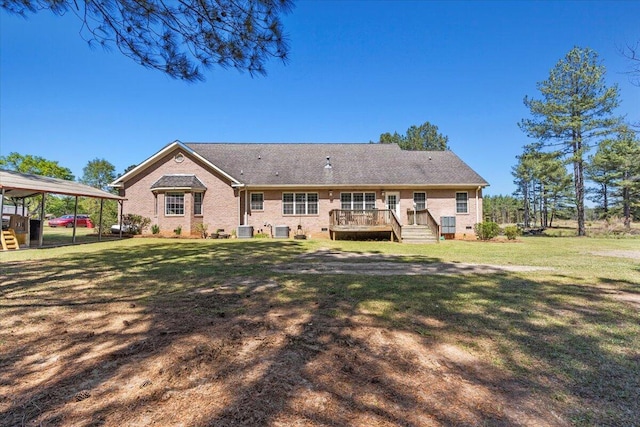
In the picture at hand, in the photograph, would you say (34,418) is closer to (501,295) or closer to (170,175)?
(501,295)

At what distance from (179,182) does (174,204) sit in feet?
4.43

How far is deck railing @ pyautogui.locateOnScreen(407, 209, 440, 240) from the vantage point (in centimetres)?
1622

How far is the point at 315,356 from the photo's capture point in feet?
9.90

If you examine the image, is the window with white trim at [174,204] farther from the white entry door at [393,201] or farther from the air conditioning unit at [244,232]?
the white entry door at [393,201]

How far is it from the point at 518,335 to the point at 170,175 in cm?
1973

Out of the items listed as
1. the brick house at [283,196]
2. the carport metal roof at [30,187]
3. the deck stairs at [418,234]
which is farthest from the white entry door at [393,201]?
the carport metal roof at [30,187]

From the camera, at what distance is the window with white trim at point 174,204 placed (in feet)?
60.4

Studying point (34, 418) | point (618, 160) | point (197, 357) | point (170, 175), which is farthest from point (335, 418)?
point (618, 160)

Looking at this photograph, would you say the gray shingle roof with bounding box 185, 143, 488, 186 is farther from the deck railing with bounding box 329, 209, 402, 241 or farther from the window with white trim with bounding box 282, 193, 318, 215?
the deck railing with bounding box 329, 209, 402, 241

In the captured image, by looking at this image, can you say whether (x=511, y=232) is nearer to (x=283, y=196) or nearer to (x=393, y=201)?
(x=393, y=201)

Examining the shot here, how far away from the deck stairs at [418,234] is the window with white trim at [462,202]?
357cm

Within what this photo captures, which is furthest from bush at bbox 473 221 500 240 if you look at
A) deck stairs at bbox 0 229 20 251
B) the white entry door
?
deck stairs at bbox 0 229 20 251

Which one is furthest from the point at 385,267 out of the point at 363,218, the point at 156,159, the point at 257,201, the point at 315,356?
the point at 156,159

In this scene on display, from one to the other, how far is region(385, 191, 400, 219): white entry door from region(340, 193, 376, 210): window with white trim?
815 millimetres
